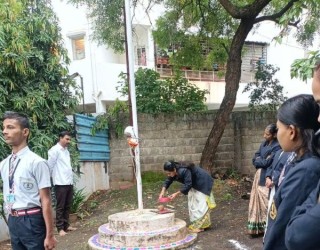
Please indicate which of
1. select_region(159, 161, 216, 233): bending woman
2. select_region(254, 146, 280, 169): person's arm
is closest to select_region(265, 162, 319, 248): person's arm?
select_region(254, 146, 280, 169): person's arm

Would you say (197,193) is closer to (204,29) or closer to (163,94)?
(163,94)

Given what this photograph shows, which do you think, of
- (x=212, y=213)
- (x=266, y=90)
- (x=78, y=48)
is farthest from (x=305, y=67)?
(x=78, y=48)

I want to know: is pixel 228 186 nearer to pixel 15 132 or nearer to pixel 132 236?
pixel 132 236

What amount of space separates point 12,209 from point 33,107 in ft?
12.0

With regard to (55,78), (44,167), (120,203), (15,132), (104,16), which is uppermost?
(104,16)

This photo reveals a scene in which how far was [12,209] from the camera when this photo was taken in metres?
2.95

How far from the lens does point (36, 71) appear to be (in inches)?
262

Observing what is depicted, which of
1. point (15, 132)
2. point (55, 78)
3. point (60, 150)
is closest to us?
point (15, 132)

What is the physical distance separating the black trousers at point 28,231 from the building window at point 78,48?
31.8 ft

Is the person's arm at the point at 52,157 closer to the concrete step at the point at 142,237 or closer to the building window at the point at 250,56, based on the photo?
the concrete step at the point at 142,237

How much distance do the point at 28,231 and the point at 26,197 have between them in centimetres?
26

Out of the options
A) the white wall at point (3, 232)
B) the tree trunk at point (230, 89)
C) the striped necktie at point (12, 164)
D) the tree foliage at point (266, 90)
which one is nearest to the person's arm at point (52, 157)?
the white wall at point (3, 232)

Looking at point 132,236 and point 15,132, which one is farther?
point 132,236

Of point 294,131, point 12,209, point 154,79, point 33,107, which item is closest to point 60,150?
point 33,107
